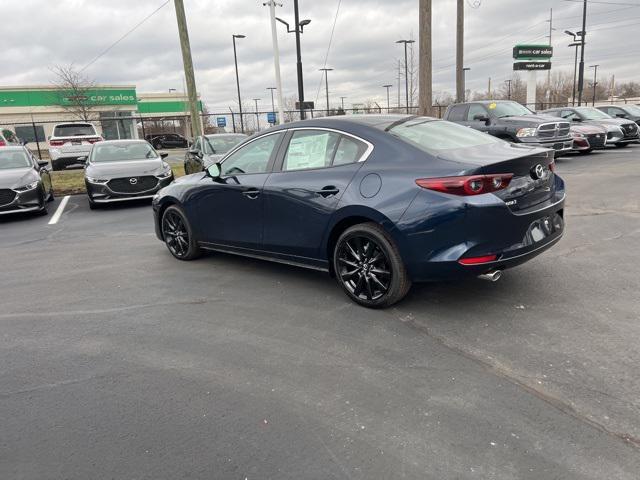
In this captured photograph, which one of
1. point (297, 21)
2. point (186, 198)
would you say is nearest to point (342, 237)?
point (186, 198)

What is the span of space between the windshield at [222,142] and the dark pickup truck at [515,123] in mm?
6602

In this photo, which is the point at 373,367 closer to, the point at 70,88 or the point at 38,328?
the point at 38,328

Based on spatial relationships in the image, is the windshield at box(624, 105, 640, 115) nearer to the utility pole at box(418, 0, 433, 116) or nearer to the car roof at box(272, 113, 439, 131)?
the utility pole at box(418, 0, 433, 116)

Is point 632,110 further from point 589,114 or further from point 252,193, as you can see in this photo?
point 252,193

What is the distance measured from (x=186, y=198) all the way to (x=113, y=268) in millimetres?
1246

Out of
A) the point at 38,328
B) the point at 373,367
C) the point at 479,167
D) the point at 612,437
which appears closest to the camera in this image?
the point at 612,437

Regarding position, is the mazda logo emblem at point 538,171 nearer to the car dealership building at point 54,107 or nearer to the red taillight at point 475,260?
the red taillight at point 475,260

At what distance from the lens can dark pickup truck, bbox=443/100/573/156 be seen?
45.4 feet

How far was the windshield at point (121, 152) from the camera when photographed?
1173 centimetres

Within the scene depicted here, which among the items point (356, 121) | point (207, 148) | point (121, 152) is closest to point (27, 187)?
point (121, 152)

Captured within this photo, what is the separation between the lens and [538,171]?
13.6 ft

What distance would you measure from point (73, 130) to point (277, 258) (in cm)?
1741

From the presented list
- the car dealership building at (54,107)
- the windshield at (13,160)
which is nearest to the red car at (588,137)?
the windshield at (13,160)

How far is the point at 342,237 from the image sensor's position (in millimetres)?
4410
